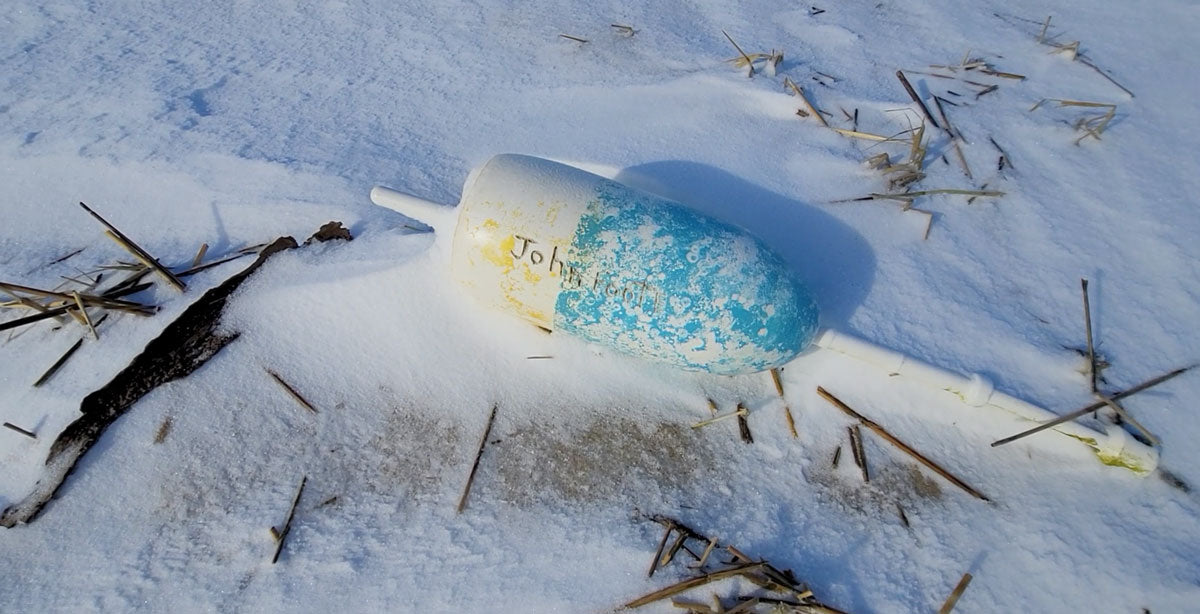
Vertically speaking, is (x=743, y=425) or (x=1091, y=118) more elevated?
(x=1091, y=118)

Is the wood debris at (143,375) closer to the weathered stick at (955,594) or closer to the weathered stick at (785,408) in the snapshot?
the weathered stick at (785,408)

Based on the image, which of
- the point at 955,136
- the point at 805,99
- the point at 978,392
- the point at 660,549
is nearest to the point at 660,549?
the point at 660,549

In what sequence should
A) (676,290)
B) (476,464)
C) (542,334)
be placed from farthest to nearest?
1. (542,334)
2. (476,464)
3. (676,290)

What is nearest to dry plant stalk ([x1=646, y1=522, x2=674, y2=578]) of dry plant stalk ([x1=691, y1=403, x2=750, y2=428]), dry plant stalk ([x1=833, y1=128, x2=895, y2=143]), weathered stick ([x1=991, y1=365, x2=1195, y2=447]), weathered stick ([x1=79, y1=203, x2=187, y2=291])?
dry plant stalk ([x1=691, y1=403, x2=750, y2=428])

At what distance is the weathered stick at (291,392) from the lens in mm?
1843

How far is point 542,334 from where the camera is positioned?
78.5 inches

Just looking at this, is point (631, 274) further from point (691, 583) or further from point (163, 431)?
point (163, 431)

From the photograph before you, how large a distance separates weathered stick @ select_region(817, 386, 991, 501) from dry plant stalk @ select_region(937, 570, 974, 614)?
0.23 meters

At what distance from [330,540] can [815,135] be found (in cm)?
196

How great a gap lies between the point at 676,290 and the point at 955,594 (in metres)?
0.90

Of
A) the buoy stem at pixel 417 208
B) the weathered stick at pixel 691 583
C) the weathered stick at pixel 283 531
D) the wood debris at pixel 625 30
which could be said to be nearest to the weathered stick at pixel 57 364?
the weathered stick at pixel 283 531

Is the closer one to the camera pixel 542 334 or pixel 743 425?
pixel 743 425

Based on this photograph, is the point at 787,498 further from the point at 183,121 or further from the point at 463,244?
the point at 183,121

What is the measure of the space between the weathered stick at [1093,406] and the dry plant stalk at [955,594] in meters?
0.38
